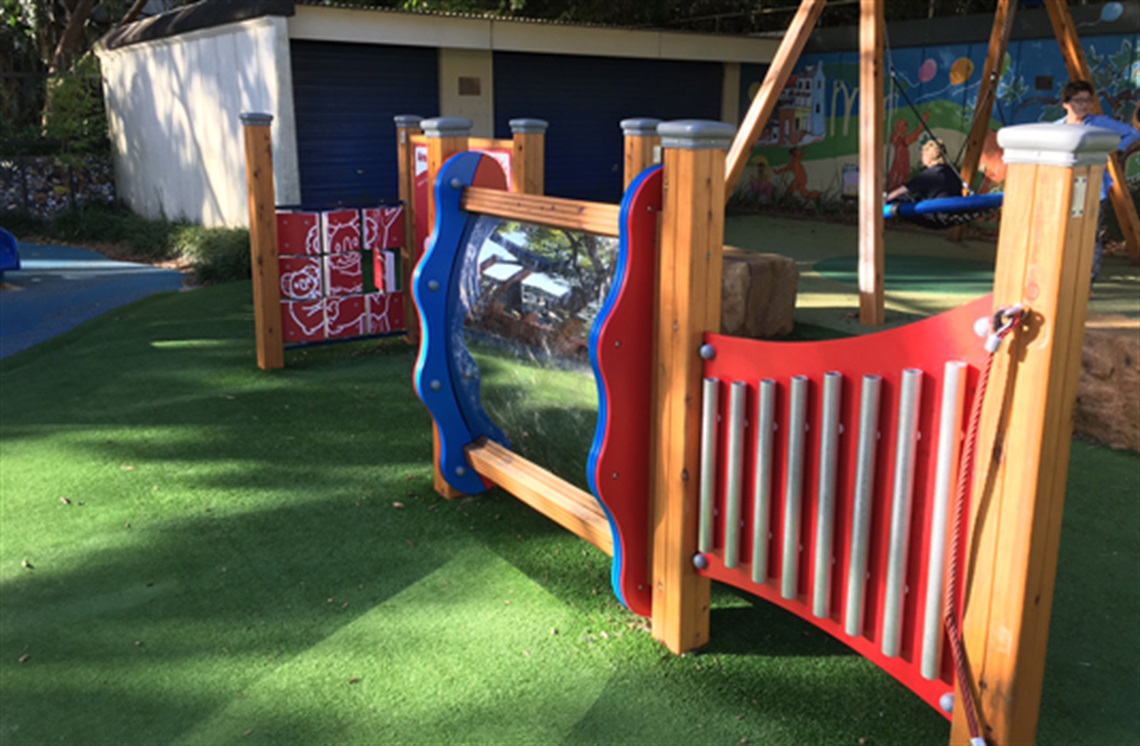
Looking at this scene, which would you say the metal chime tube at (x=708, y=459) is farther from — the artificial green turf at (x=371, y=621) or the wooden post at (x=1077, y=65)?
the wooden post at (x=1077, y=65)

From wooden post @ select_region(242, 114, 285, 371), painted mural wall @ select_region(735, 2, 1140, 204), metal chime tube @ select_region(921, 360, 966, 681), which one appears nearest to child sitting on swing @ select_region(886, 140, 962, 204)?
painted mural wall @ select_region(735, 2, 1140, 204)

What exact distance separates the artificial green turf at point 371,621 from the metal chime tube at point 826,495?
0.43 meters

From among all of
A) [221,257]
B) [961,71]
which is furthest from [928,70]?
[221,257]

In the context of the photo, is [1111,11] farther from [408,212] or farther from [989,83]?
[408,212]

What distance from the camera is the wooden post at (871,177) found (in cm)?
745

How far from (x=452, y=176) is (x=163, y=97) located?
38.1 feet

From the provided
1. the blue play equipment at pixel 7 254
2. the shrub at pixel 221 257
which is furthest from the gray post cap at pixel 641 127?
the blue play equipment at pixel 7 254

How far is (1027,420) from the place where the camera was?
185 centimetres

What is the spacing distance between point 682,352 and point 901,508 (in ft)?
2.75

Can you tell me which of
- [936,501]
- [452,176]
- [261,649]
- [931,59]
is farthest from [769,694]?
[931,59]

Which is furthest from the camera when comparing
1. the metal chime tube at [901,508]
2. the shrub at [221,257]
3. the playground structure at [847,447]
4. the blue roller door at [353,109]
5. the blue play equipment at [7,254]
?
the blue roller door at [353,109]

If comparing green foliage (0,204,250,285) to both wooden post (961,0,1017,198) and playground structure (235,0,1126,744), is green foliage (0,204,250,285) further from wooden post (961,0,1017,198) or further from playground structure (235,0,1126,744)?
wooden post (961,0,1017,198)

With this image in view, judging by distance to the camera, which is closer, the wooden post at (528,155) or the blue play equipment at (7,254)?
the wooden post at (528,155)

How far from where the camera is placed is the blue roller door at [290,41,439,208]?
12117 millimetres
